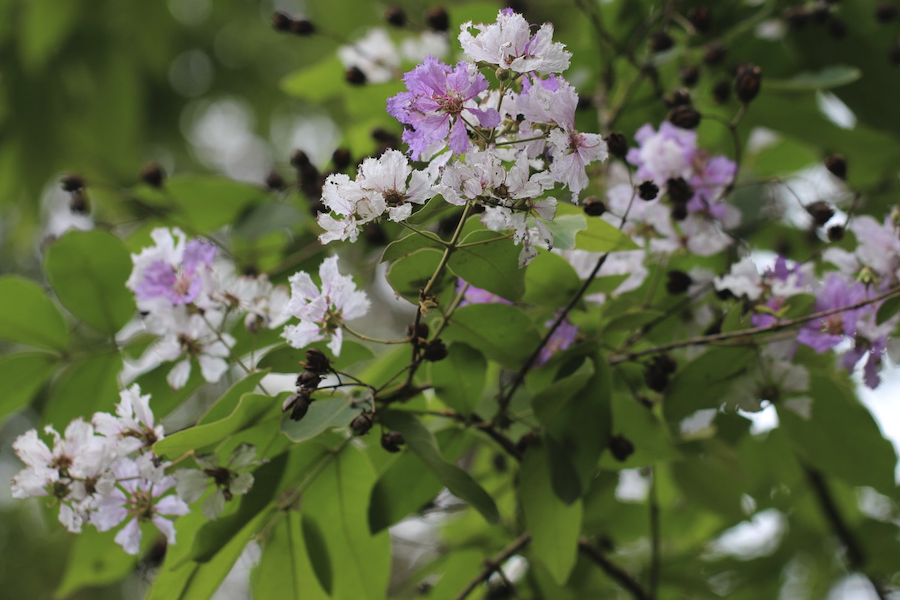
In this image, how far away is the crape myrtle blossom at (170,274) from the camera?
101 centimetres

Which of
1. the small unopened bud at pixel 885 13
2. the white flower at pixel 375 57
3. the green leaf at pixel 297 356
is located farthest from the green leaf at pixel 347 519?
the small unopened bud at pixel 885 13

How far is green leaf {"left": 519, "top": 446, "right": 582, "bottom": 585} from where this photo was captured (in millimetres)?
945

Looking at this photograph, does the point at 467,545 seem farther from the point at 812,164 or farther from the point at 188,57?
the point at 188,57

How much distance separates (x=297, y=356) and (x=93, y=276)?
1.49ft

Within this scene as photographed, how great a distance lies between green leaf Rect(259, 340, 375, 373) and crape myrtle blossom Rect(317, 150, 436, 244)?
9.6 inches

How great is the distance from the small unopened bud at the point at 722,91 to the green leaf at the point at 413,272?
0.74 m

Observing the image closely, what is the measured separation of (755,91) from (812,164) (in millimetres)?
1052

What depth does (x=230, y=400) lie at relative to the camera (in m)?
0.85

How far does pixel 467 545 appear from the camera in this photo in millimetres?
1459

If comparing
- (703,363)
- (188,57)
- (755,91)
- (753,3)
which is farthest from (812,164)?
(188,57)

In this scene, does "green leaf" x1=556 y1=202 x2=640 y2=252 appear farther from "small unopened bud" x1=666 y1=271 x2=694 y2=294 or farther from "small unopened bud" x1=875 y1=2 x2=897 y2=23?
"small unopened bud" x1=875 y1=2 x2=897 y2=23

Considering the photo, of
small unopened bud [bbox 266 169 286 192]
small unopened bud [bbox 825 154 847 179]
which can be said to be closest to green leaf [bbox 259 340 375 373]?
small unopened bud [bbox 266 169 286 192]

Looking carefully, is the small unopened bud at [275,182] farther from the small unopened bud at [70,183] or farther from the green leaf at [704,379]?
the green leaf at [704,379]

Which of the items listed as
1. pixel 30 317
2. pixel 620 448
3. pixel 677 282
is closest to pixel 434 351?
pixel 620 448
